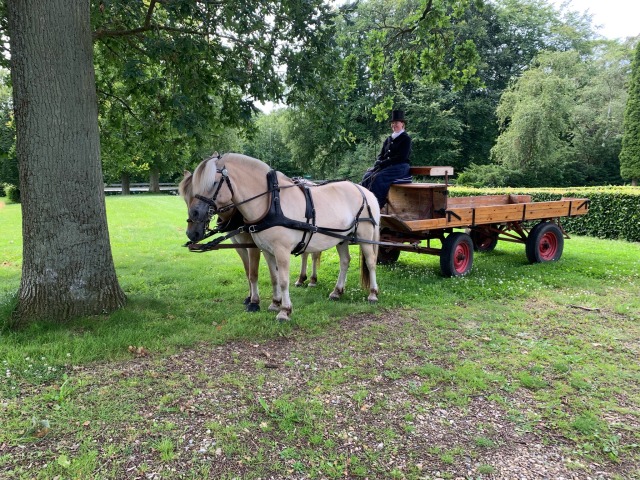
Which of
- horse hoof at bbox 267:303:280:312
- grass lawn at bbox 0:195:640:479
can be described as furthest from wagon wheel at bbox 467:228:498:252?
horse hoof at bbox 267:303:280:312

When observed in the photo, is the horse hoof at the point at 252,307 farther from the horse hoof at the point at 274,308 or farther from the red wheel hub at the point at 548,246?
the red wheel hub at the point at 548,246

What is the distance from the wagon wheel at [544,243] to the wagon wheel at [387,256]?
9.79ft

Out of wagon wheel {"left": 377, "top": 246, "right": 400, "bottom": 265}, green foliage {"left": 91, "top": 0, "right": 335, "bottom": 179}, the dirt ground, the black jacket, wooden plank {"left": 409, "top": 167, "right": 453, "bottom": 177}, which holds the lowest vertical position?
the dirt ground

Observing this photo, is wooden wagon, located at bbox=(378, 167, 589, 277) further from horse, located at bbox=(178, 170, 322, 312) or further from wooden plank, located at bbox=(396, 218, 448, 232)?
horse, located at bbox=(178, 170, 322, 312)

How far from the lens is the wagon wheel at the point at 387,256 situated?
891 centimetres

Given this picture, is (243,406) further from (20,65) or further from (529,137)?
(529,137)

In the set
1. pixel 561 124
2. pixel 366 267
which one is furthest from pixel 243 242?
pixel 561 124

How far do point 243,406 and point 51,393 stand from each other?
5.37 ft

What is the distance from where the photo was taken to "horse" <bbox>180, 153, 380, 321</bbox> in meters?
4.60

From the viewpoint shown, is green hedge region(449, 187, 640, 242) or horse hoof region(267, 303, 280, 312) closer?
horse hoof region(267, 303, 280, 312)

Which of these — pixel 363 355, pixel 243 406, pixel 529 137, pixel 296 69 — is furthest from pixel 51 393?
pixel 529 137

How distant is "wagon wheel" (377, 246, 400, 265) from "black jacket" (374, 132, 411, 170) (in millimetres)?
2091

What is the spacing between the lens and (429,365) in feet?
14.0

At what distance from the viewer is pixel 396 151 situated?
23.7ft
